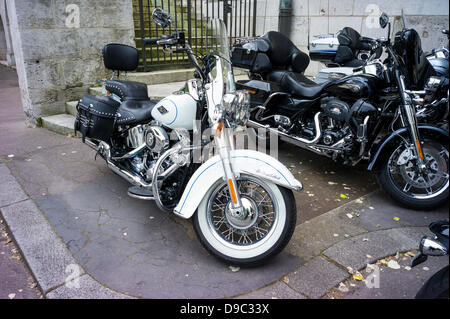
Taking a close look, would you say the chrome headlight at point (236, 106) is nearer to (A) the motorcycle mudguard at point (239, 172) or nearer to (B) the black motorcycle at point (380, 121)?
(A) the motorcycle mudguard at point (239, 172)

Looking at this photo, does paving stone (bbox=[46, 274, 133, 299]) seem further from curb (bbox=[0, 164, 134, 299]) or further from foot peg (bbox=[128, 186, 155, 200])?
foot peg (bbox=[128, 186, 155, 200])

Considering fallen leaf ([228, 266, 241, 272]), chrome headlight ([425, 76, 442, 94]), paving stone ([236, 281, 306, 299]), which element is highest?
chrome headlight ([425, 76, 442, 94])

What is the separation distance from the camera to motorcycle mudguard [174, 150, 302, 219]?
253cm

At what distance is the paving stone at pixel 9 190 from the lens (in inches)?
146

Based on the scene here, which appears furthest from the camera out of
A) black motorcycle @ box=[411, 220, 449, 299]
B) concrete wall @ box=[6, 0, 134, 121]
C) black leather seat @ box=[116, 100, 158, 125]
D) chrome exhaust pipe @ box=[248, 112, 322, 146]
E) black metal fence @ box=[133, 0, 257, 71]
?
black metal fence @ box=[133, 0, 257, 71]

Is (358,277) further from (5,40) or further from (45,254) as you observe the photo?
(5,40)

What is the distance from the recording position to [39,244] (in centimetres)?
299

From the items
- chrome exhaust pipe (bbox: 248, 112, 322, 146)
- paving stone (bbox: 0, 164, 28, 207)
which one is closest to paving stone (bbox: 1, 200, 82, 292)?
paving stone (bbox: 0, 164, 28, 207)

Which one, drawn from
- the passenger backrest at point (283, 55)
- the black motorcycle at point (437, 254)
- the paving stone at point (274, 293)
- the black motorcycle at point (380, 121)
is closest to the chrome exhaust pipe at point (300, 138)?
the black motorcycle at point (380, 121)

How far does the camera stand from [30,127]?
244 inches

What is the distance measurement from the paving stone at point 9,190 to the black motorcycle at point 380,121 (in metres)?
3.01

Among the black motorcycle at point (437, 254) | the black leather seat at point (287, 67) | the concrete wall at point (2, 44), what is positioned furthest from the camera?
the concrete wall at point (2, 44)

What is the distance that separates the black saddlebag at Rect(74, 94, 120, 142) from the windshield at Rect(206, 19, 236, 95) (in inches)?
54.7
